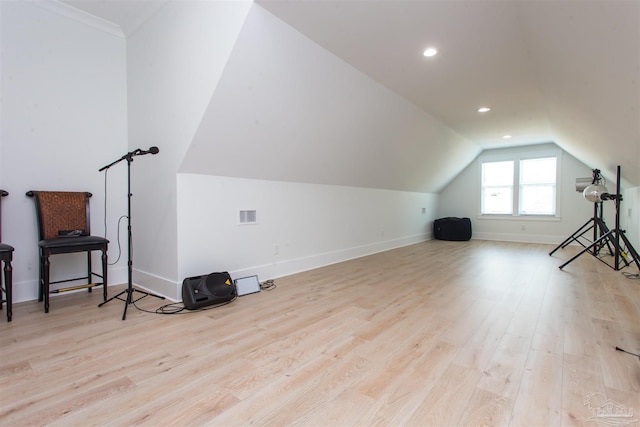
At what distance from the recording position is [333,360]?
5.61 ft

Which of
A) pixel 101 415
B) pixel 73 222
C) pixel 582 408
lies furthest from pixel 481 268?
pixel 73 222

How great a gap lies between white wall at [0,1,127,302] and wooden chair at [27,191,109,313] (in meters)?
0.20

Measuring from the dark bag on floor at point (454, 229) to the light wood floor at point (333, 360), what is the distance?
14.2 ft

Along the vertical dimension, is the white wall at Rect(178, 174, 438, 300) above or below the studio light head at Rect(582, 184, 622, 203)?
below

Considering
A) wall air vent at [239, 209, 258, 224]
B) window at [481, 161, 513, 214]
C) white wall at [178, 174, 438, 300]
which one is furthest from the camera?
window at [481, 161, 513, 214]

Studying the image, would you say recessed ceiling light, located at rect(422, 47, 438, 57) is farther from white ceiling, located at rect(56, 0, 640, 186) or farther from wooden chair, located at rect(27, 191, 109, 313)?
wooden chair, located at rect(27, 191, 109, 313)

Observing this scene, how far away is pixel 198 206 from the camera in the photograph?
2914 millimetres

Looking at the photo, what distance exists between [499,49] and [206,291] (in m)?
3.42

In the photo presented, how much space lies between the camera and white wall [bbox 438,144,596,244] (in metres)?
6.54

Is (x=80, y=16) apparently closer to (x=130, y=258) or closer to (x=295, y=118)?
(x=295, y=118)

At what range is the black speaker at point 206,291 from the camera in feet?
8.31

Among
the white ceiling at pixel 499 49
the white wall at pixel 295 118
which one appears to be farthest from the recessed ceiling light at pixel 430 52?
the white wall at pixel 295 118

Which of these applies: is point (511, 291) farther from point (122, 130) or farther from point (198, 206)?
point (122, 130)

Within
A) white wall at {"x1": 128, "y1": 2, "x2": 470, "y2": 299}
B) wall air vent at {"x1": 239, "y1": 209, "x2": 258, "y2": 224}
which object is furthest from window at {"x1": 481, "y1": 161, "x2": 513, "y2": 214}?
wall air vent at {"x1": 239, "y1": 209, "x2": 258, "y2": 224}
